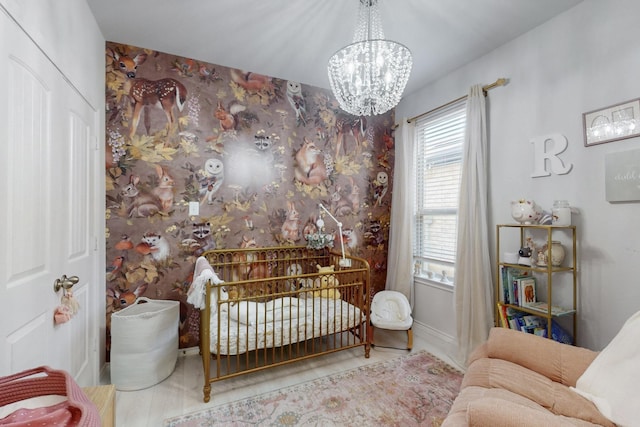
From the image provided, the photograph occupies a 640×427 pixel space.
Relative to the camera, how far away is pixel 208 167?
8.48 feet

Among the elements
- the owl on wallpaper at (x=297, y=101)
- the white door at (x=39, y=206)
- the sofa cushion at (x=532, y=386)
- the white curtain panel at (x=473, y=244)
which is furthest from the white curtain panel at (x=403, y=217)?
the white door at (x=39, y=206)

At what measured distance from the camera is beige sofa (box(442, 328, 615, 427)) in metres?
0.98

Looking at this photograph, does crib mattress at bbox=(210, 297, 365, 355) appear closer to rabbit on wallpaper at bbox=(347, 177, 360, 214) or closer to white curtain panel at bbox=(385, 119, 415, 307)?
white curtain panel at bbox=(385, 119, 415, 307)

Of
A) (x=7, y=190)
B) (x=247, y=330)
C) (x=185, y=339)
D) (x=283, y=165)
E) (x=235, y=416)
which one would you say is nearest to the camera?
(x=7, y=190)

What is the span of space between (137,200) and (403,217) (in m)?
2.46

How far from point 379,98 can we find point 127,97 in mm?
2021

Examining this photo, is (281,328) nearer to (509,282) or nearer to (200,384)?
(200,384)

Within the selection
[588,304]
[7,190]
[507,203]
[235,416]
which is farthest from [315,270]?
[7,190]

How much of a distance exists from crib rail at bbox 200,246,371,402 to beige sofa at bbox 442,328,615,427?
1047mm

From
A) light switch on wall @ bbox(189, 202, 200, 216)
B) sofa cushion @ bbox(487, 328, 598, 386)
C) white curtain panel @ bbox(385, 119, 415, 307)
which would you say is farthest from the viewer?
white curtain panel @ bbox(385, 119, 415, 307)

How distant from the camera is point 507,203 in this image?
2273mm

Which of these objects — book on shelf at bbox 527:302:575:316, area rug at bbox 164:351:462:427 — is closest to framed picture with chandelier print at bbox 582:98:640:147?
book on shelf at bbox 527:302:575:316

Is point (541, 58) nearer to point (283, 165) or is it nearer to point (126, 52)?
point (283, 165)

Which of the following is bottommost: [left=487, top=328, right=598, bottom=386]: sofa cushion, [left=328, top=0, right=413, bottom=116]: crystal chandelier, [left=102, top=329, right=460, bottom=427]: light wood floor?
[left=102, top=329, right=460, bottom=427]: light wood floor
